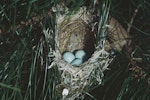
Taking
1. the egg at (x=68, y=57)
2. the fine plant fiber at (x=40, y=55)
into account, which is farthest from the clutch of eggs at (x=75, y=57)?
the fine plant fiber at (x=40, y=55)

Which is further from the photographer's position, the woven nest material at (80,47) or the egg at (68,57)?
the egg at (68,57)

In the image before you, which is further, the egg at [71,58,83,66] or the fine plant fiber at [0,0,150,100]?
the egg at [71,58,83,66]

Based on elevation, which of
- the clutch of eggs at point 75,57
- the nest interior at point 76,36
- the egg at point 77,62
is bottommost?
the egg at point 77,62

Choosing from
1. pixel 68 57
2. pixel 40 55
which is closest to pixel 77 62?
pixel 68 57

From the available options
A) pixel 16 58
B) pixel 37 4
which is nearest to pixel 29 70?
pixel 16 58

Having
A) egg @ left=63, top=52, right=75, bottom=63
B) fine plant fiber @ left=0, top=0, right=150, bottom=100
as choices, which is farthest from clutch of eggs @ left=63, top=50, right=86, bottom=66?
fine plant fiber @ left=0, top=0, right=150, bottom=100

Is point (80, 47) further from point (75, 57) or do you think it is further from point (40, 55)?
point (40, 55)

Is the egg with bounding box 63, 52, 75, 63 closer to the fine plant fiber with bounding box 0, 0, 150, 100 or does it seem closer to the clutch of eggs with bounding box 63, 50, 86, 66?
the clutch of eggs with bounding box 63, 50, 86, 66

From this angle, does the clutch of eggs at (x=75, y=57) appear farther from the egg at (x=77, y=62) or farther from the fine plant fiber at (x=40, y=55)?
the fine plant fiber at (x=40, y=55)
